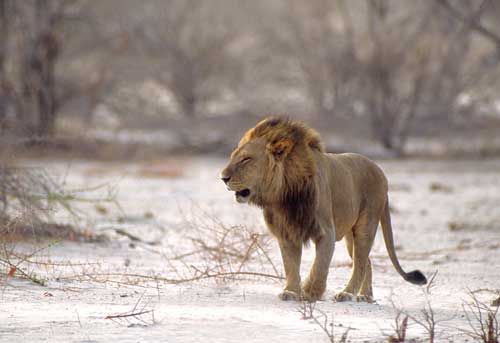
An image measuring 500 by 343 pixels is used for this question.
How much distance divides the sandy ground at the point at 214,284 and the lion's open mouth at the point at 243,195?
0.61 m

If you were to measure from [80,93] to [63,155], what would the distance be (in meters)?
6.26

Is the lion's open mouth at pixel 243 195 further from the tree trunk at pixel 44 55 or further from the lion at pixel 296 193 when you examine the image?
the tree trunk at pixel 44 55

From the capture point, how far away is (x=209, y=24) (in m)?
26.3

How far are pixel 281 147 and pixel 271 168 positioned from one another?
0.14 meters

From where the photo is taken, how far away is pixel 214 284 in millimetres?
5902

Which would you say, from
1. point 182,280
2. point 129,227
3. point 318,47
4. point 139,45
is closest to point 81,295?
point 182,280

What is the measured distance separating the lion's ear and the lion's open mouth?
0.28 m

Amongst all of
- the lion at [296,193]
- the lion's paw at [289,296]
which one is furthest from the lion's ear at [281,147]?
the lion's paw at [289,296]

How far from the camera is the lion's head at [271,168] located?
5316 millimetres

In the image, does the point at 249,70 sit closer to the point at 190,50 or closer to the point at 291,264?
the point at 190,50

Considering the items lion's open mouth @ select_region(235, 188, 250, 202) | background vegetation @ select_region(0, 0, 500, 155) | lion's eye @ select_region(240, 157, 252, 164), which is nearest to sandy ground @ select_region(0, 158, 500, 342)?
lion's open mouth @ select_region(235, 188, 250, 202)

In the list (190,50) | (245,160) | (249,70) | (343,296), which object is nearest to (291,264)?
(343,296)

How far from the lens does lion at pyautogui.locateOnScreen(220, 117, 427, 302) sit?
17.4ft

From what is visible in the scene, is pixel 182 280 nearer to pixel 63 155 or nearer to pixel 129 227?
pixel 129 227
